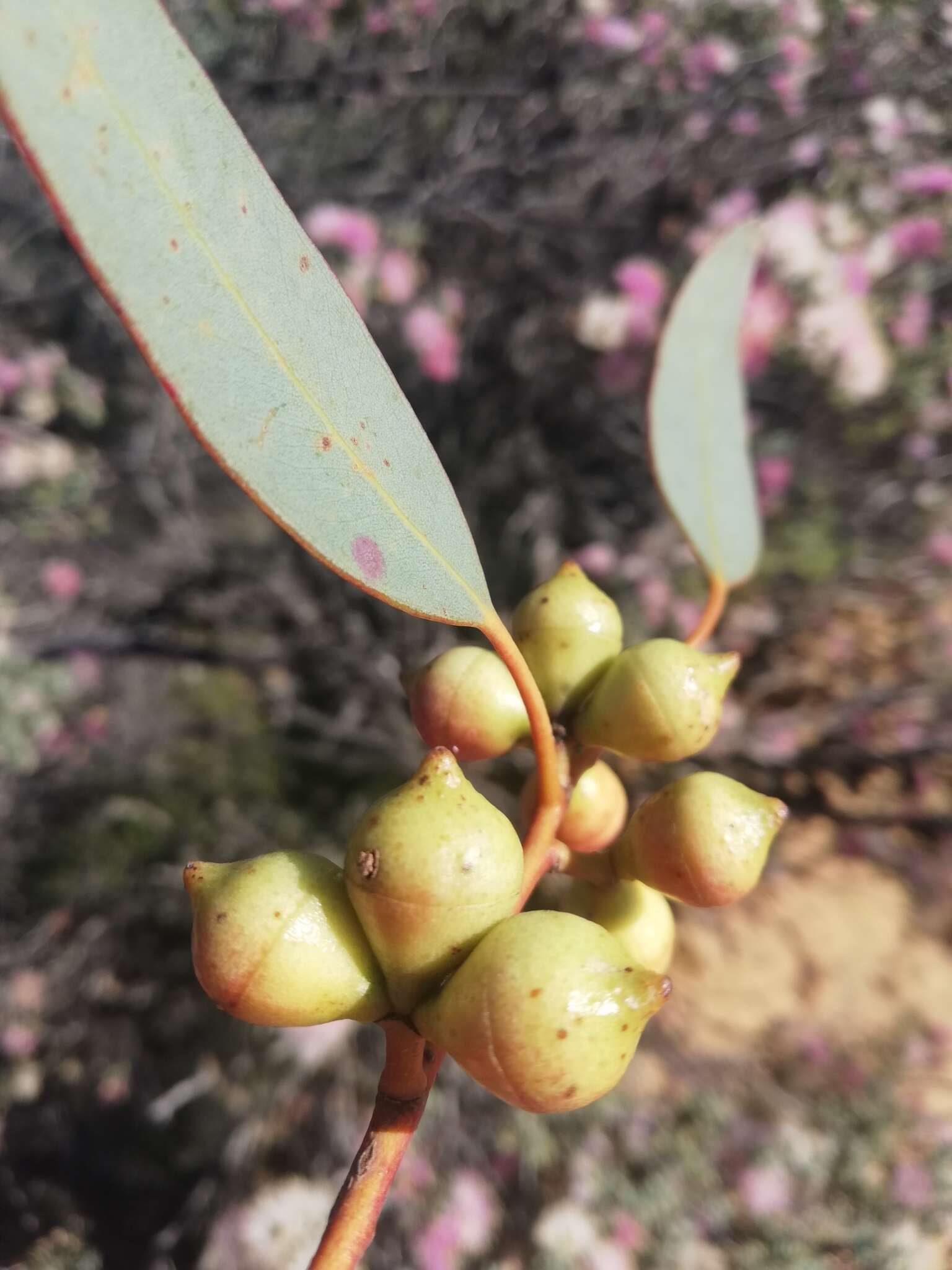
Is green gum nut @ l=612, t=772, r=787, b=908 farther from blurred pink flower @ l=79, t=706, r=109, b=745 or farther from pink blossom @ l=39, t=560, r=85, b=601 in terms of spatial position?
pink blossom @ l=39, t=560, r=85, b=601

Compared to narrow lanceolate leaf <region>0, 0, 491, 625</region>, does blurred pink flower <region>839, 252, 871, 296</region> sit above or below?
below

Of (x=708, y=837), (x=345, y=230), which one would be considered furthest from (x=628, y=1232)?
(x=345, y=230)

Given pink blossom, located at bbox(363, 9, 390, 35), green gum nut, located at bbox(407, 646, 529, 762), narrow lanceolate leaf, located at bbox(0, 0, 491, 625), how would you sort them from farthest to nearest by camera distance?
pink blossom, located at bbox(363, 9, 390, 35), green gum nut, located at bbox(407, 646, 529, 762), narrow lanceolate leaf, located at bbox(0, 0, 491, 625)

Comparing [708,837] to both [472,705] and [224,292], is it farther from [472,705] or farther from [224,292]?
[224,292]

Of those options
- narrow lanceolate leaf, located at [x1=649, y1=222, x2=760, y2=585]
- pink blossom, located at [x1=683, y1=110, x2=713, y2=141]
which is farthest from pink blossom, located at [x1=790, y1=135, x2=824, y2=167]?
narrow lanceolate leaf, located at [x1=649, y1=222, x2=760, y2=585]

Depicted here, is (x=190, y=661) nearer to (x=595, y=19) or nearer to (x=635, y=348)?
(x=635, y=348)

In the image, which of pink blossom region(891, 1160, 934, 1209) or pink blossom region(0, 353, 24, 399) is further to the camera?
pink blossom region(0, 353, 24, 399)

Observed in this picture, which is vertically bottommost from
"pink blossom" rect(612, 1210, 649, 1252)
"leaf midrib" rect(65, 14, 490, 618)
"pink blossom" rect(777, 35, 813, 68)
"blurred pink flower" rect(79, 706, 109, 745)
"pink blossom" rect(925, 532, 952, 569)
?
"pink blossom" rect(612, 1210, 649, 1252)
